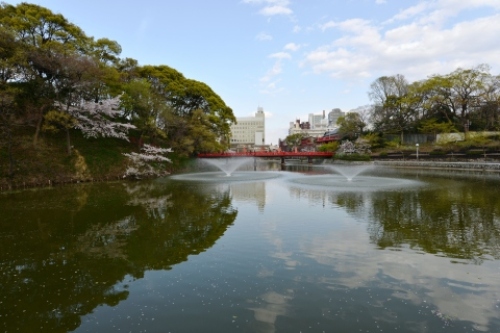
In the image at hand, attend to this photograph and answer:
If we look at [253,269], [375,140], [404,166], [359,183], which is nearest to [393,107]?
[375,140]

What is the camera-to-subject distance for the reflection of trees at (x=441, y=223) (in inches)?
461

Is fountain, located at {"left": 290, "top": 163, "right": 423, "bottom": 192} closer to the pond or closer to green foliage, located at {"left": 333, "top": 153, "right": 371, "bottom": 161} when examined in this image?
the pond

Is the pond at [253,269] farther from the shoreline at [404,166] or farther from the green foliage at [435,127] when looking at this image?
the green foliage at [435,127]

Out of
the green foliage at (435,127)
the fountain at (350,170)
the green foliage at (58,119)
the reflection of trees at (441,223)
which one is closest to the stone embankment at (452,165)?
the fountain at (350,170)

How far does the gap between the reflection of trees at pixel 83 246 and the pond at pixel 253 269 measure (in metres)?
0.05

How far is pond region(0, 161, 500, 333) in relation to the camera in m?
7.11

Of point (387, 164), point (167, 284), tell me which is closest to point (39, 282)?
point (167, 284)

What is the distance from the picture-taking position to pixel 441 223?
Answer: 15125 mm

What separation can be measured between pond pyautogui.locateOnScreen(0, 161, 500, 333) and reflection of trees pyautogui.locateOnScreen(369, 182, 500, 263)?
9cm

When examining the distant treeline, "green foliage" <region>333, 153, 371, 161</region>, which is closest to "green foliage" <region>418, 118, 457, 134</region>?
the distant treeline

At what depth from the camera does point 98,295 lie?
8.41 meters

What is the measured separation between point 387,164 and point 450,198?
44.1 metres

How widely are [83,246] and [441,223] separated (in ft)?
52.4

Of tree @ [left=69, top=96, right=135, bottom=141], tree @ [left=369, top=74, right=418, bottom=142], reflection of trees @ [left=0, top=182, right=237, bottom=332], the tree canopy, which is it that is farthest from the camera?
tree @ [left=369, top=74, right=418, bottom=142]
